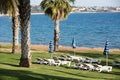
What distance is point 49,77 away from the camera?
20859mm

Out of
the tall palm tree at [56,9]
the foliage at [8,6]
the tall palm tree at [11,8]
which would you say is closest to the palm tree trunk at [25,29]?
the tall palm tree at [11,8]

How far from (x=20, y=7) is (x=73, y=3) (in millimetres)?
20333

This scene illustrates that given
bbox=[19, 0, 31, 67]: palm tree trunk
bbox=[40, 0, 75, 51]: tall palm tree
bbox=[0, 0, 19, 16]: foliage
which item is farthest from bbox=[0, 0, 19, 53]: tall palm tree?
bbox=[40, 0, 75, 51]: tall palm tree

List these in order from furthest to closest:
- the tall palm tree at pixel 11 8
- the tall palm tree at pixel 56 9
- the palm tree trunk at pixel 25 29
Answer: the tall palm tree at pixel 56 9, the tall palm tree at pixel 11 8, the palm tree trunk at pixel 25 29

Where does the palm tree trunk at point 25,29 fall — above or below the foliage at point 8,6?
below

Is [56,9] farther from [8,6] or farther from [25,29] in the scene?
[25,29]

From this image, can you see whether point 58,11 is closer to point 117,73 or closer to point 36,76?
point 117,73

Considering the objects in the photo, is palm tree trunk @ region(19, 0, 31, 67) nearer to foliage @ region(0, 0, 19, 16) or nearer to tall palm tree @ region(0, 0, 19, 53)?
tall palm tree @ region(0, 0, 19, 53)

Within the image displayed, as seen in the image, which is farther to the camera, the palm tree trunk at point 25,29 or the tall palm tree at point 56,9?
the tall palm tree at point 56,9

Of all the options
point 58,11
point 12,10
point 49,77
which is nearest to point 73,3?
point 58,11

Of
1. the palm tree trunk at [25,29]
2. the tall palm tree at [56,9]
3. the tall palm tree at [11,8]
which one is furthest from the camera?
the tall palm tree at [56,9]

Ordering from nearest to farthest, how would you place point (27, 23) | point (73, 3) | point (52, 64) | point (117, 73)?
1. point (27, 23)
2. point (117, 73)
3. point (52, 64)
4. point (73, 3)

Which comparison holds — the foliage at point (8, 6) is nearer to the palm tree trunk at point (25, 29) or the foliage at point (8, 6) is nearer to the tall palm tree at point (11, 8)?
the tall palm tree at point (11, 8)

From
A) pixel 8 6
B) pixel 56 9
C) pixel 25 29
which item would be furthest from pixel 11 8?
pixel 56 9
